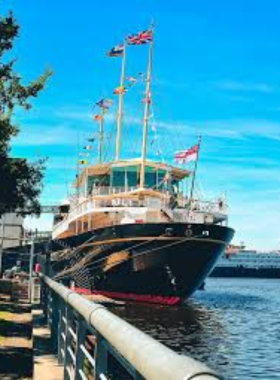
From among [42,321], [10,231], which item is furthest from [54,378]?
[10,231]

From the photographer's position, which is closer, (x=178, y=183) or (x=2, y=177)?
(x=2, y=177)

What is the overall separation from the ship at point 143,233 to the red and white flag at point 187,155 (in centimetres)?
7

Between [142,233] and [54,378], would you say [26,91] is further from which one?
[142,233]

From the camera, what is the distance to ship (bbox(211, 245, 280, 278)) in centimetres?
18950

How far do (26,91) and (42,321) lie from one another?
19.7 ft

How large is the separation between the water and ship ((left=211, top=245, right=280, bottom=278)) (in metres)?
149

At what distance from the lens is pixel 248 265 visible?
632 feet

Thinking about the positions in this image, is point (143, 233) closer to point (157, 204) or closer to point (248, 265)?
point (157, 204)

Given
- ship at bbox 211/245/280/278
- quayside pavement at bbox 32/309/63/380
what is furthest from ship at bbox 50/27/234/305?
ship at bbox 211/245/280/278

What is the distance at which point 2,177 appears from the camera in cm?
1661

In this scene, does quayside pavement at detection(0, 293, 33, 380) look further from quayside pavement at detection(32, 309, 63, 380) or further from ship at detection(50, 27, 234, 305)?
ship at detection(50, 27, 234, 305)

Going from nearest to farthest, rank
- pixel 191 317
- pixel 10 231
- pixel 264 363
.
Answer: pixel 264 363, pixel 191 317, pixel 10 231

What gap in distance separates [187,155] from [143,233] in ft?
21.7

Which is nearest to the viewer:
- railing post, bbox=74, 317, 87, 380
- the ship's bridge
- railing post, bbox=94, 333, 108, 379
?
railing post, bbox=94, 333, 108, 379
